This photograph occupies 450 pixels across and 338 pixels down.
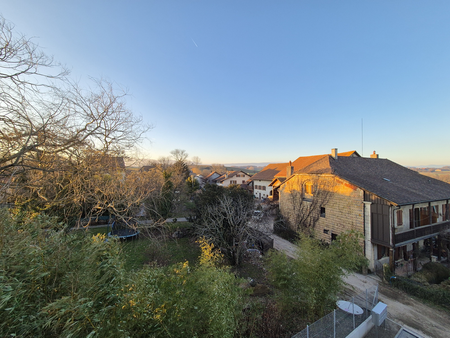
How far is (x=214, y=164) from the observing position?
86.6 m

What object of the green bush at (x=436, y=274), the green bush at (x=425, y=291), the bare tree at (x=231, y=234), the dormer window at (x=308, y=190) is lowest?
the green bush at (x=436, y=274)

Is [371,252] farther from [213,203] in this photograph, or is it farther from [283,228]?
[213,203]

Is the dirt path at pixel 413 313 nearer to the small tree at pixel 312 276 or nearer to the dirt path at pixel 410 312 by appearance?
the dirt path at pixel 410 312

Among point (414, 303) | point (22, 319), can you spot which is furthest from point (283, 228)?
point (22, 319)

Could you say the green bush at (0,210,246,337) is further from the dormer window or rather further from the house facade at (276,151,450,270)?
Result: the dormer window

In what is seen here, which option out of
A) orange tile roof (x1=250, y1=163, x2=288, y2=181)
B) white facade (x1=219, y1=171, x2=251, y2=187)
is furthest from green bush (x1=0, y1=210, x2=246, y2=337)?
white facade (x1=219, y1=171, x2=251, y2=187)

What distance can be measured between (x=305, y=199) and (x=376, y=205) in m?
5.48

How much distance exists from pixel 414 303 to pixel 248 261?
25.8 feet

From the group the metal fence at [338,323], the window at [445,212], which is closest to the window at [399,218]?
the window at [445,212]

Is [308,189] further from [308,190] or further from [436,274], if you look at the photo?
[436,274]

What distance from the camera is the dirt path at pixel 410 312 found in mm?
7088

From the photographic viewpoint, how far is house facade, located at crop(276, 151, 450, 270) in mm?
11266

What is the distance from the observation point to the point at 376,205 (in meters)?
11.4

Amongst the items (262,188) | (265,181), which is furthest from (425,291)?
(262,188)
